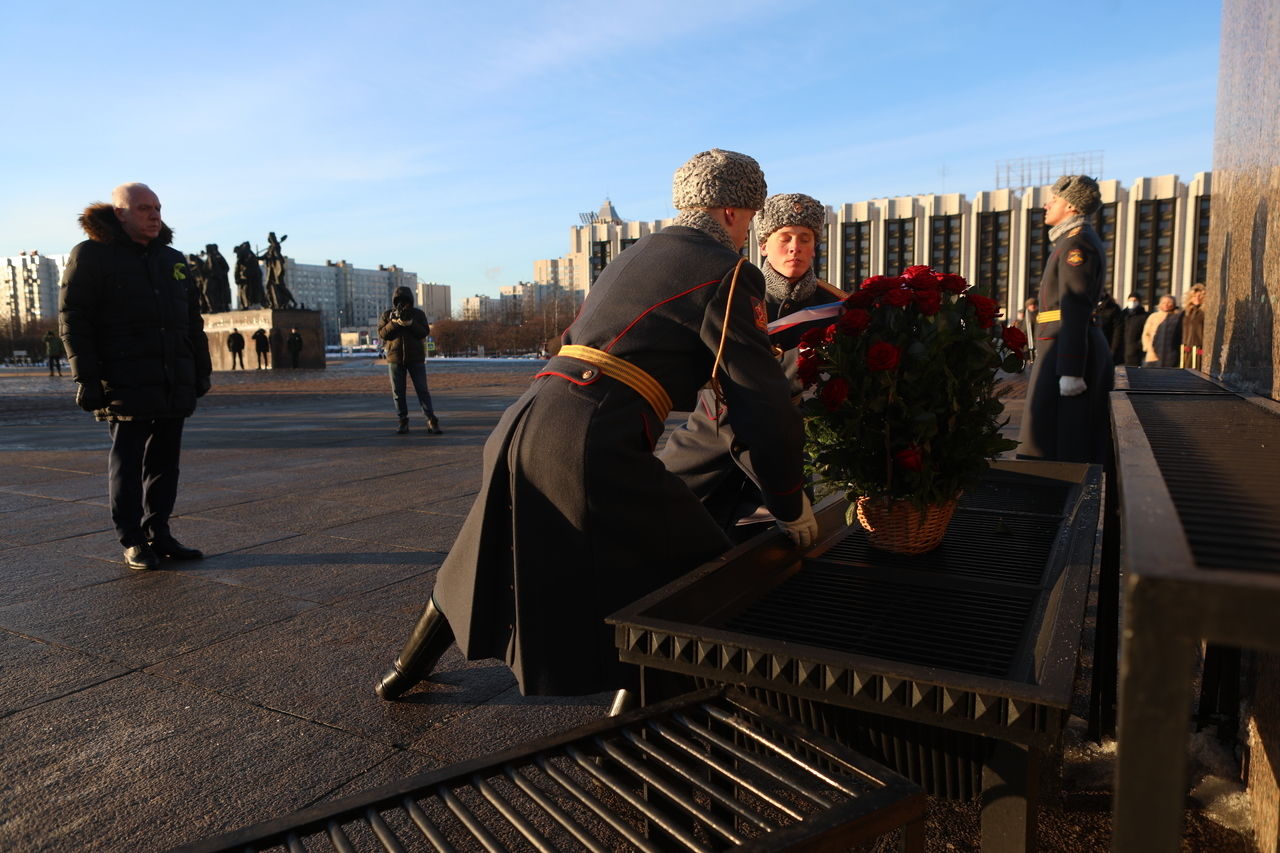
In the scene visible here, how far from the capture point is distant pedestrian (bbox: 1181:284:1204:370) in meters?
10.3

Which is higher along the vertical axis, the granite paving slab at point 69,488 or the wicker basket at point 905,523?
the wicker basket at point 905,523

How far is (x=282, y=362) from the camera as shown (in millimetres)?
34625

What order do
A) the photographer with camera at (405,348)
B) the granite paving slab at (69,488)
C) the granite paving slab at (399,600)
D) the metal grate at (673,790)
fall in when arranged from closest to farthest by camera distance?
the metal grate at (673,790) < the granite paving slab at (399,600) < the granite paving slab at (69,488) < the photographer with camera at (405,348)

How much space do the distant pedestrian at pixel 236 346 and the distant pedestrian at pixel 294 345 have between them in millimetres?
1980

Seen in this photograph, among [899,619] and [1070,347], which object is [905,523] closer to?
[899,619]

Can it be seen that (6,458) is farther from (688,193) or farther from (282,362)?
(282,362)

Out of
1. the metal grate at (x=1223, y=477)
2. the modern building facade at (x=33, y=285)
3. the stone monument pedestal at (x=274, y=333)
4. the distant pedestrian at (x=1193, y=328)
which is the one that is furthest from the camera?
the modern building facade at (x=33, y=285)

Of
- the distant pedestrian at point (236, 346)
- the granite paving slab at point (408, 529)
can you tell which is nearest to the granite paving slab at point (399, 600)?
the granite paving slab at point (408, 529)

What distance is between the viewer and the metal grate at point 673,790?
1107 millimetres

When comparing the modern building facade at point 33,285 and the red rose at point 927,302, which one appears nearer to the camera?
the red rose at point 927,302

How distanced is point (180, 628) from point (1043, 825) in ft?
9.32

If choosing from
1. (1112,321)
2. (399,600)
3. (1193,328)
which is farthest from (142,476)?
(1112,321)

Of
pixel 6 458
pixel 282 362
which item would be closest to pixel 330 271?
pixel 282 362

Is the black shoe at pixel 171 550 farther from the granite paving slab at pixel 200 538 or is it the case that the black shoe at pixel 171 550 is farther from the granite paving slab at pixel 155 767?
the granite paving slab at pixel 155 767
